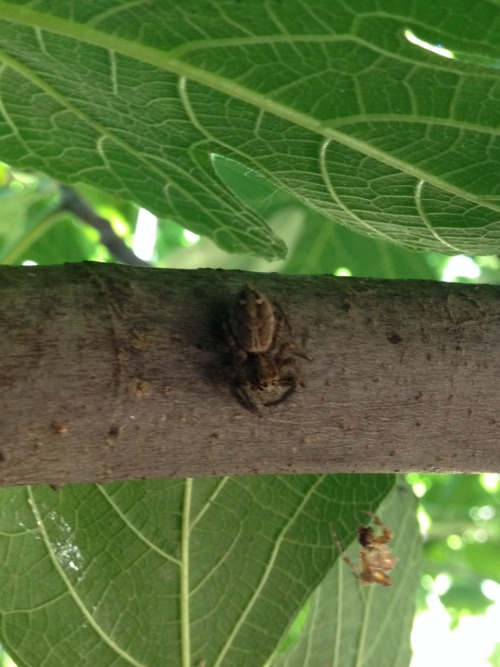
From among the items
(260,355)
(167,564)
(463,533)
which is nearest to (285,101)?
(260,355)

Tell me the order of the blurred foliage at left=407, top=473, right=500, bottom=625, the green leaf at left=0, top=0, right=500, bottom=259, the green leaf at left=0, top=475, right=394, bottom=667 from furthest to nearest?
the blurred foliage at left=407, top=473, right=500, bottom=625 < the green leaf at left=0, top=475, right=394, bottom=667 < the green leaf at left=0, top=0, right=500, bottom=259

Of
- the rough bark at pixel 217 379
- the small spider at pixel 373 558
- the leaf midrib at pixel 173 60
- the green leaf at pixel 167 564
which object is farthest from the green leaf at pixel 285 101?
the small spider at pixel 373 558

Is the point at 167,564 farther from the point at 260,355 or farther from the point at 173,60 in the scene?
the point at 173,60

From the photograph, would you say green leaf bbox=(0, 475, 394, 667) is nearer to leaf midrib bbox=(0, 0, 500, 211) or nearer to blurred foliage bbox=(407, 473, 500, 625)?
leaf midrib bbox=(0, 0, 500, 211)

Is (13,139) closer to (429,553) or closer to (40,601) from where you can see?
(40,601)

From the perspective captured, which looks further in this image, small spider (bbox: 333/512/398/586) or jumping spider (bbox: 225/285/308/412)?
small spider (bbox: 333/512/398/586)

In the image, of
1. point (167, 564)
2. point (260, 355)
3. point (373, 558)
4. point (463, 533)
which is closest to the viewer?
point (260, 355)

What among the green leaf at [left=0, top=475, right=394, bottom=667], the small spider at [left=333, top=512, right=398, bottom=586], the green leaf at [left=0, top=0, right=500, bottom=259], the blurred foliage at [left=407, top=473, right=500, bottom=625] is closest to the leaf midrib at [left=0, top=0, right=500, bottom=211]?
the green leaf at [left=0, top=0, right=500, bottom=259]
